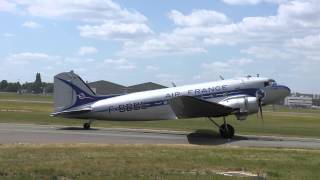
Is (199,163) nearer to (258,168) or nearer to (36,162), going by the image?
(258,168)

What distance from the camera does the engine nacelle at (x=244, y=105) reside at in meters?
27.4

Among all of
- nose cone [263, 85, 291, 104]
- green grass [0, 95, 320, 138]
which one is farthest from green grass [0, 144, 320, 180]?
green grass [0, 95, 320, 138]

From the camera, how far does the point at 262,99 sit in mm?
28641

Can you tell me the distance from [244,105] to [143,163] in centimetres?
1372

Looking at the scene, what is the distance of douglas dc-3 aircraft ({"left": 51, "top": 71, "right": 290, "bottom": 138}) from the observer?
2739 cm

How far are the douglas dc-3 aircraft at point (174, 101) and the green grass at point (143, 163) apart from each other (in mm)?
7855

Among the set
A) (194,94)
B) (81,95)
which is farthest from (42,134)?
(194,94)

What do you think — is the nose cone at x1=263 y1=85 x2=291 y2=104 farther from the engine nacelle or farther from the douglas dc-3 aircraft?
the engine nacelle

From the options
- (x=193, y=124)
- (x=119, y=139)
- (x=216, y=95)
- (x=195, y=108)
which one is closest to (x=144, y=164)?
(x=119, y=139)

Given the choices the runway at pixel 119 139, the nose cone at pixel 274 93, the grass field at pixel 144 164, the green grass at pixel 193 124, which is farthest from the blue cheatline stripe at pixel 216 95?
the grass field at pixel 144 164

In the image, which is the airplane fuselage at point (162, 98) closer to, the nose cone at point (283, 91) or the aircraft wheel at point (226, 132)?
the nose cone at point (283, 91)

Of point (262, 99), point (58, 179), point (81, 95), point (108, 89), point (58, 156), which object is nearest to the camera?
point (58, 179)

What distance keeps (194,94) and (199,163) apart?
1470 cm

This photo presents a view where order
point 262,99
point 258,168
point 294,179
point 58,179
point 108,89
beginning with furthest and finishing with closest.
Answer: point 108,89, point 262,99, point 258,168, point 294,179, point 58,179
